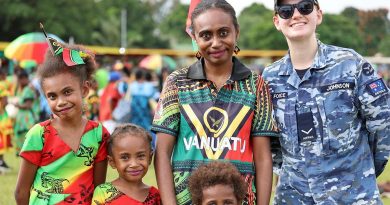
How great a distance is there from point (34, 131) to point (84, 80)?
A: 17.4 inches

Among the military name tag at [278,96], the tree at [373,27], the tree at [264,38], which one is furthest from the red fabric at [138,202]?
the tree at [373,27]

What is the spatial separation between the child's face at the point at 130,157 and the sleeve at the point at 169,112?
0.29m

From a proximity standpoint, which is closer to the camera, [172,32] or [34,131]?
[34,131]

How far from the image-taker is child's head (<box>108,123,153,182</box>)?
415 centimetres

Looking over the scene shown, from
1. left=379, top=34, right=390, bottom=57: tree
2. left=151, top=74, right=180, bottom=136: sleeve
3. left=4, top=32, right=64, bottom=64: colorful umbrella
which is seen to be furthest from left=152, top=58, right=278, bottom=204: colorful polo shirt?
left=379, top=34, right=390, bottom=57: tree

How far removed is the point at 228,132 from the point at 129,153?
682 mm

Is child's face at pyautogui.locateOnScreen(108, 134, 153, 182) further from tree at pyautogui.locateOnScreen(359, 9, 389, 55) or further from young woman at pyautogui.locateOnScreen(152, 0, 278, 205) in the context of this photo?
tree at pyautogui.locateOnScreen(359, 9, 389, 55)

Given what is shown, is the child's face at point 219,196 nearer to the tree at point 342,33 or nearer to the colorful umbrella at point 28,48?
the colorful umbrella at point 28,48

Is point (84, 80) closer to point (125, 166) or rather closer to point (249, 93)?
point (125, 166)

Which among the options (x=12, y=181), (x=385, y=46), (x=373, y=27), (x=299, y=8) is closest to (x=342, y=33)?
(x=385, y=46)

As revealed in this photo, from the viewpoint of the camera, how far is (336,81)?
408 cm

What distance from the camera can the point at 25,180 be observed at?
13.4 feet

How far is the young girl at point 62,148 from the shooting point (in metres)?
4.05

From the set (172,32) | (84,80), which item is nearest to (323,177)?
(84,80)
